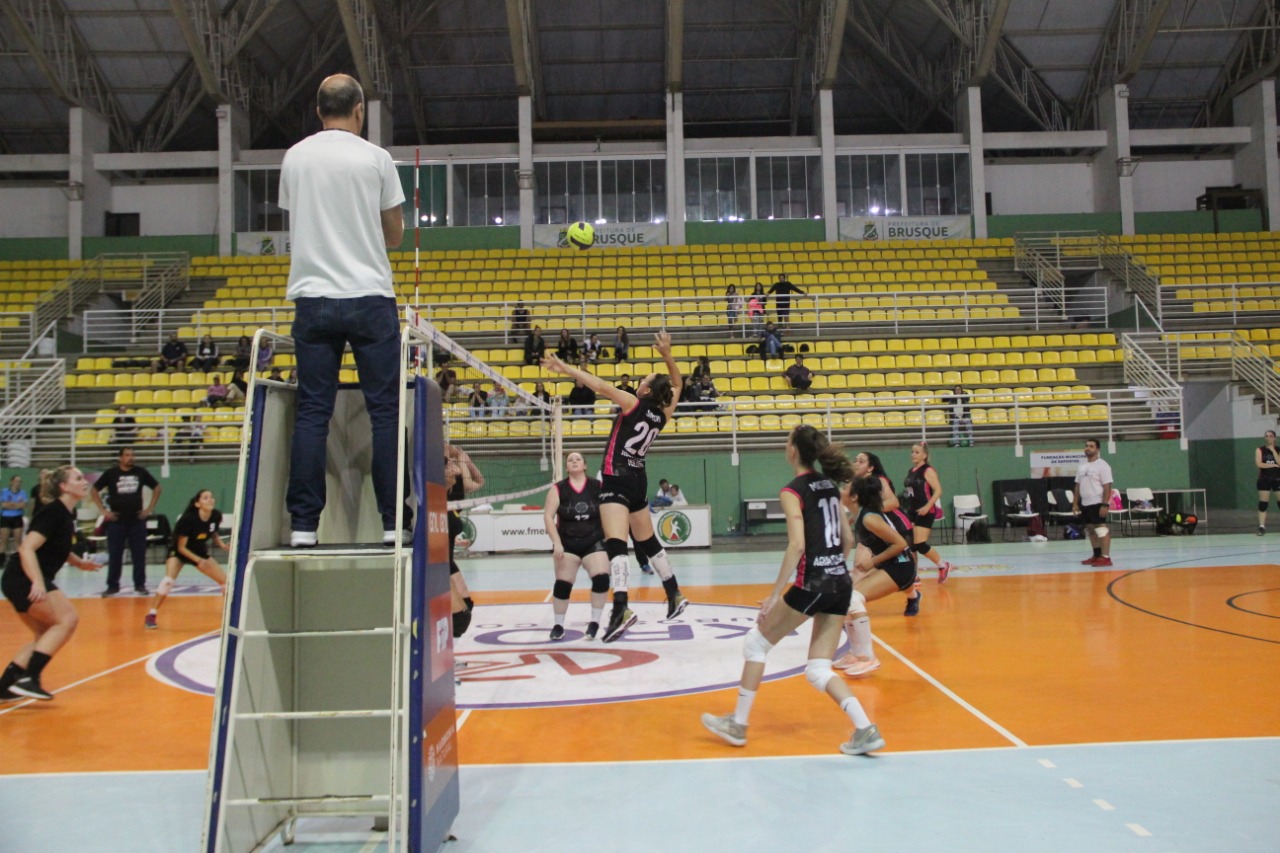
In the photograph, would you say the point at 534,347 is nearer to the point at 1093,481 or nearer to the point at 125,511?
the point at 125,511

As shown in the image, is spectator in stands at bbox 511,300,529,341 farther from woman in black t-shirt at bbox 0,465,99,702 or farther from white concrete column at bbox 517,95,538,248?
woman in black t-shirt at bbox 0,465,99,702

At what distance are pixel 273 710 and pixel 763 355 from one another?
20.4m

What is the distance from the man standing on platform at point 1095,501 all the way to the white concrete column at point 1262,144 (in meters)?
22.6

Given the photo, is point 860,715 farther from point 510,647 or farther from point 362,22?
point 362,22

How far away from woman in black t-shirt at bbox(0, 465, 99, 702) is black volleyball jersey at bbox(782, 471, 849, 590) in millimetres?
5479

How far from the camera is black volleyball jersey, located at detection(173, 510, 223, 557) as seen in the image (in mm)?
10852

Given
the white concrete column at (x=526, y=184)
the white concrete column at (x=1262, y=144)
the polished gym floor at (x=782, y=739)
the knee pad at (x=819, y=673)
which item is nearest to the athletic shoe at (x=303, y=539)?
the polished gym floor at (x=782, y=739)

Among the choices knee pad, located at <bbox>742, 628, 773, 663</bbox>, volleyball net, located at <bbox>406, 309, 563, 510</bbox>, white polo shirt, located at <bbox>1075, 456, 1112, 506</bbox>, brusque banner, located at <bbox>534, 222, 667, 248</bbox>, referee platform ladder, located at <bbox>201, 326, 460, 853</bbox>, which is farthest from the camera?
brusque banner, located at <bbox>534, 222, 667, 248</bbox>

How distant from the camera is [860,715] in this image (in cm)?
529

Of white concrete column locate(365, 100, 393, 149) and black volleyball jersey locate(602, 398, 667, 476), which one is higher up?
white concrete column locate(365, 100, 393, 149)

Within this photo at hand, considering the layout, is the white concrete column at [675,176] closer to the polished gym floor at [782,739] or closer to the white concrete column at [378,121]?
the white concrete column at [378,121]

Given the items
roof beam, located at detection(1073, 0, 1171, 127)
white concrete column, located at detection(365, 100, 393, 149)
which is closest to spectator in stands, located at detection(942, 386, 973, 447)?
roof beam, located at detection(1073, 0, 1171, 127)

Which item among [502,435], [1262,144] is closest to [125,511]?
[502,435]

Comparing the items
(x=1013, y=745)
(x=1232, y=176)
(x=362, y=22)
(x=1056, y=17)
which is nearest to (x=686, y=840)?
(x=1013, y=745)
